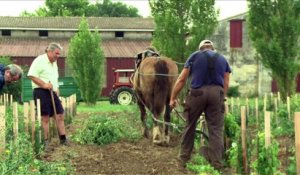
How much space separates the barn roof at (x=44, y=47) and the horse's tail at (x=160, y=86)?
86.5 feet

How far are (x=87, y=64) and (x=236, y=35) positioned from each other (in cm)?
1193

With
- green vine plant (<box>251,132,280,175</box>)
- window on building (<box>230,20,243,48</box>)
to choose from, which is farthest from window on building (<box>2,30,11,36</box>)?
green vine plant (<box>251,132,280,175</box>)

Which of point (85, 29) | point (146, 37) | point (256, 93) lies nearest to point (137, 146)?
point (85, 29)

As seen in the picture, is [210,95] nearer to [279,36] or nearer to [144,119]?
[144,119]

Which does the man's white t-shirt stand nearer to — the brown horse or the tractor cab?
the brown horse

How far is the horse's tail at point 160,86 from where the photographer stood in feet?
34.0

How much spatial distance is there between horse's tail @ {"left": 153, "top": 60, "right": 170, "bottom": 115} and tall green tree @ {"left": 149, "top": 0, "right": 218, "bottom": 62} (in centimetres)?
876

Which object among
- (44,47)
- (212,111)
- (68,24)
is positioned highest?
(68,24)

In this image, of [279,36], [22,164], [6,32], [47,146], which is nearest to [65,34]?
[6,32]

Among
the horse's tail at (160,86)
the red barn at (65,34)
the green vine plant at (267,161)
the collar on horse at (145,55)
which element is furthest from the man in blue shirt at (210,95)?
the red barn at (65,34)

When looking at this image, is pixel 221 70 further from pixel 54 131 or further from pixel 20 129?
pixel 54 131

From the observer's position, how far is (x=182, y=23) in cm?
1942

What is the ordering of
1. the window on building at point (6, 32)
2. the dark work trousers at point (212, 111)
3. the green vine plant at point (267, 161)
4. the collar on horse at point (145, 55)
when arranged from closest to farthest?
1. the green vine plant at point (267, 161)
2. the dark work trousers at point (212, 111)
3. the collar on horse at point (145, 55)
4. the window on building at point (6, 32)

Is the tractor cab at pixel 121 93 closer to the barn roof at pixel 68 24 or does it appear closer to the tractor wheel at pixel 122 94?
the tractor wheel at pixel 122 94
